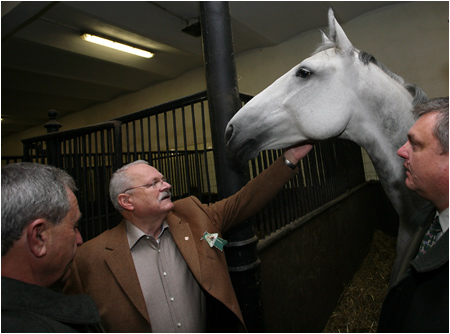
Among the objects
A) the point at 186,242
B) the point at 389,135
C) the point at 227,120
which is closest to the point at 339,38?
the point at 389,135

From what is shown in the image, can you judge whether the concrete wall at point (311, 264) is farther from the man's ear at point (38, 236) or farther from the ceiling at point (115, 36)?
the ceiling at point (115, 36)

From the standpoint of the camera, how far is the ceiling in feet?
13.4

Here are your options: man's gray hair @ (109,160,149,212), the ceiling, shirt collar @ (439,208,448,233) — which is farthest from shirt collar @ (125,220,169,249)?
the ceiling

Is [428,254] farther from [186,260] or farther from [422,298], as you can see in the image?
[186,260]

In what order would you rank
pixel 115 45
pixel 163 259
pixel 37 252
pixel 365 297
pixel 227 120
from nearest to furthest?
pixel 37 252, pixel 163 259, pixel 227 120, pixel 365 297, pixel 115 45

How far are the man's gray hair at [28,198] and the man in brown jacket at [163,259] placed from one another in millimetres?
464

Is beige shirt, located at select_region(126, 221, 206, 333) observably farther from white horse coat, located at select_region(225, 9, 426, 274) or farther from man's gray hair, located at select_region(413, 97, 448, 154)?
man's gray hair, located at select_region(413, 97, 448, 154)

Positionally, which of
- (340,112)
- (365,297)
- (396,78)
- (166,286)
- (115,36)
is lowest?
(365,297)

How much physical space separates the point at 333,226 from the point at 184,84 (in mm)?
5604

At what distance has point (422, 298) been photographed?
0.71 metres

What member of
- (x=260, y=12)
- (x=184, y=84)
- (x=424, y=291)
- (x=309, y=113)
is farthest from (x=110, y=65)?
(x=424, y=291)

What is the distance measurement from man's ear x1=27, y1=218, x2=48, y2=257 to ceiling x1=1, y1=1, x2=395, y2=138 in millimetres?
3097

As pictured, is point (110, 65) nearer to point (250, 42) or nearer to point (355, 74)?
point (250, 42)

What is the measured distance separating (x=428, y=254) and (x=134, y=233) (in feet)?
3.50
